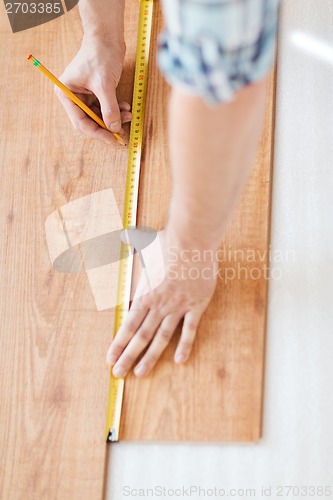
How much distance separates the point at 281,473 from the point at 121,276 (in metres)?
0.60

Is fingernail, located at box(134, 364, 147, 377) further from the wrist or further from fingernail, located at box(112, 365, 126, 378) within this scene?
the wrist

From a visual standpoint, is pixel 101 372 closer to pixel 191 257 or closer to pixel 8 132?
pixel 191 257

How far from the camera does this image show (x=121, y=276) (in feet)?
5.29

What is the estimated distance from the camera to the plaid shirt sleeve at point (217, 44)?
0.78 m

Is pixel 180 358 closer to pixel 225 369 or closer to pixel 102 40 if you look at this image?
pixel 225 369

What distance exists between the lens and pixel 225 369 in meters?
1.48

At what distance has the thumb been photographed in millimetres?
1678

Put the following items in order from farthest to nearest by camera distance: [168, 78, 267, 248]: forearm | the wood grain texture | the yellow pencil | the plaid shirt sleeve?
the yellow pencil < the wood grain texture < [168, 78, 267, 248]: forearm < the plaid shirt sleeve

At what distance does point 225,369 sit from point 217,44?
2.85ft

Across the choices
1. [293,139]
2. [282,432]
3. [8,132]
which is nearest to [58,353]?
[282,432]

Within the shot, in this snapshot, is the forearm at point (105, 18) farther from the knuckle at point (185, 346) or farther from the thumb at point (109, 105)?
the knuckle at point (185, 346)

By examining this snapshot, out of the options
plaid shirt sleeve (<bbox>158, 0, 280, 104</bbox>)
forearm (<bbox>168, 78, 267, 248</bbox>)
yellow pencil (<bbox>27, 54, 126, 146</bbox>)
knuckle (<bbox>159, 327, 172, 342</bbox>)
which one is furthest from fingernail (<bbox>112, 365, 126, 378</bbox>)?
plaid shirt sleeve (<bbox>158, 0, 280, 104</bbox>)

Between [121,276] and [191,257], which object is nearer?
[191,257]

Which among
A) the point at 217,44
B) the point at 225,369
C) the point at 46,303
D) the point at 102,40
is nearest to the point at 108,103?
the point at 102,40
